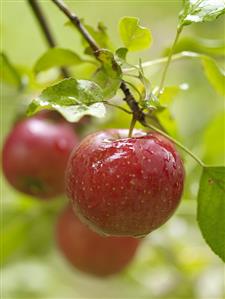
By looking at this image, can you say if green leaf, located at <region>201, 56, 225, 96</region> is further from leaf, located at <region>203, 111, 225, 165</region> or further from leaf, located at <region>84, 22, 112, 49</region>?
leaf, located at <region>203, 111, 225, 165</region>

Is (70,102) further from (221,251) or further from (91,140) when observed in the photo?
(221,251)

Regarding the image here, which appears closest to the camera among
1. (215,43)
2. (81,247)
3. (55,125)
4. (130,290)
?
(215,43)

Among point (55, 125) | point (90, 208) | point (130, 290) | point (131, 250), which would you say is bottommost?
point (130, 290)

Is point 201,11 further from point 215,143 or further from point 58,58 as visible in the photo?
point 215,143

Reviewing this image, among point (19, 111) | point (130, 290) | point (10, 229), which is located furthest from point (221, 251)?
point (130, 290)

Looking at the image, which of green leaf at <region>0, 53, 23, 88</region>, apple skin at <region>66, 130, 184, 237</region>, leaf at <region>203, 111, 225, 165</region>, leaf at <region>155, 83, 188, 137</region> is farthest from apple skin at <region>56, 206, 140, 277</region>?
apple skin at <region>66, 130, 184, 237</region>

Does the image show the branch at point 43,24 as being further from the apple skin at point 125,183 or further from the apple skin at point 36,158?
the apple skin at point 125,183
